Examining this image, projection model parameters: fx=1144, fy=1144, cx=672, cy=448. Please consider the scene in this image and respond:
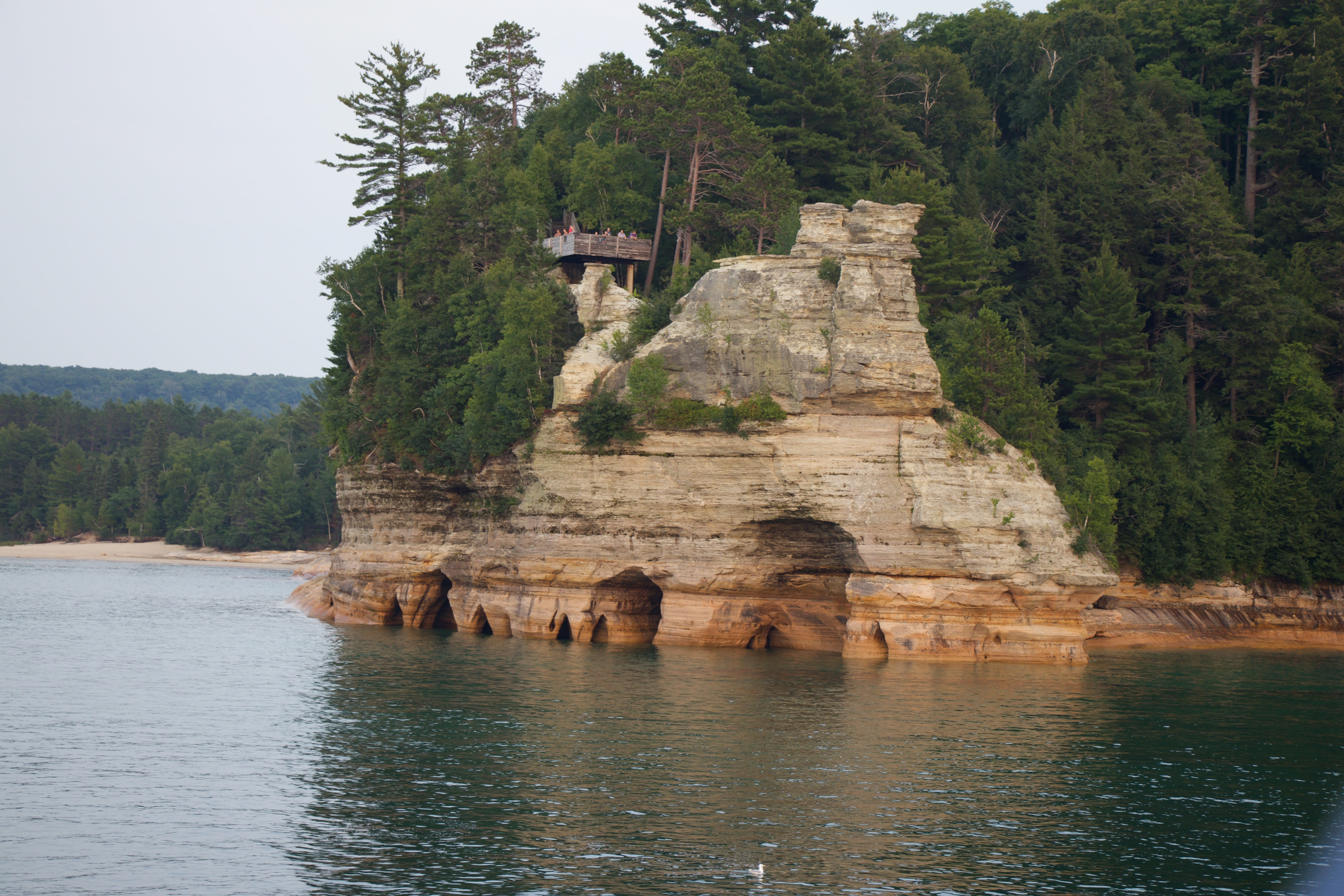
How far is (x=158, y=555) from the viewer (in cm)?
12525

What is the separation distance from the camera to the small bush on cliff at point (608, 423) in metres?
44.3

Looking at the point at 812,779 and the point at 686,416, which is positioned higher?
the point at 686,416

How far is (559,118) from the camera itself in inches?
2520

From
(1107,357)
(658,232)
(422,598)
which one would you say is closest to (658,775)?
(422,598)

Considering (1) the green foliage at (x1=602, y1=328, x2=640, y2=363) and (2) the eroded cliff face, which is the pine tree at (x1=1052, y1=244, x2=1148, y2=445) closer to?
(2) the eroded cliff face

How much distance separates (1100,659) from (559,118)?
132 ft

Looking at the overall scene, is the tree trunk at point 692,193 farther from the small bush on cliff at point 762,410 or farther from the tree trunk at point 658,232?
the small bush on cliff at point 762,410

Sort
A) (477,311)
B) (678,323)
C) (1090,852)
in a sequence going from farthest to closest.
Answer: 1. (477,311)
2. (678,323)
3. (1090,852)

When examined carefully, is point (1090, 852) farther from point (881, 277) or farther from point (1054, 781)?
point (881, 277)

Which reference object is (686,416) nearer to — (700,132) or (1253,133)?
(700,132)

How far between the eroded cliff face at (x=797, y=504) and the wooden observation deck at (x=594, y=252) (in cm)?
184

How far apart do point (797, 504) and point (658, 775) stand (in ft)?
62.1

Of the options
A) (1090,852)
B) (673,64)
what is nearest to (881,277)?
(673,64)

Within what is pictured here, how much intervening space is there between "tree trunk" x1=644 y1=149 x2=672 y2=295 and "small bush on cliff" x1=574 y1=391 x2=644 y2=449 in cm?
930
